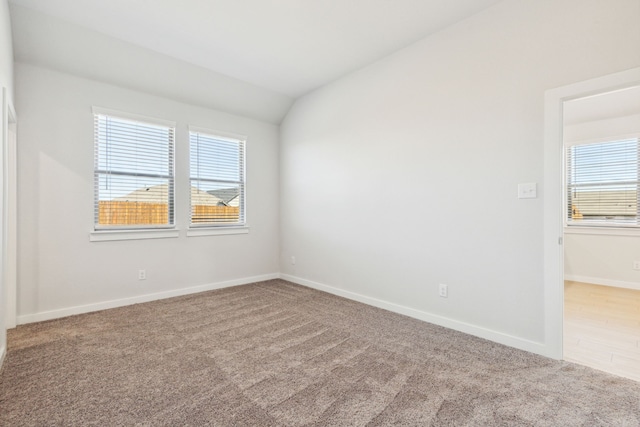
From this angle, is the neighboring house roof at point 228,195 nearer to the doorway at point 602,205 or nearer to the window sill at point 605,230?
the doorway at point 602,205

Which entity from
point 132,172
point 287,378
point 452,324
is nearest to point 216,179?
point 132,172

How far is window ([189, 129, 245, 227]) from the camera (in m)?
4.21

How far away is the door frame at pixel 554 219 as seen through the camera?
2270mm

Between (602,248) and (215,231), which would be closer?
(215,231)

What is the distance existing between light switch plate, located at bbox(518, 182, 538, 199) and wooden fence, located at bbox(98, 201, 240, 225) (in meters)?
3.74

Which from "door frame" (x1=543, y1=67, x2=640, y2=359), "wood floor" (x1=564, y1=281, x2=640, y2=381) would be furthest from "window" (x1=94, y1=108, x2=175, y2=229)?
"wood floor" (x1=564, y1=281, x2=640, y2=381)

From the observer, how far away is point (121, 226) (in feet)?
11.8

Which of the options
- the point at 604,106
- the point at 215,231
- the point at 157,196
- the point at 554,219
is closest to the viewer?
the point at 554,219

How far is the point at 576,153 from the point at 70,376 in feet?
23.0

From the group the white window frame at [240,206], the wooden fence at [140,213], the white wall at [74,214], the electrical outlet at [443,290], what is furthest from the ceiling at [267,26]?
the electrical outlet at [443,290]

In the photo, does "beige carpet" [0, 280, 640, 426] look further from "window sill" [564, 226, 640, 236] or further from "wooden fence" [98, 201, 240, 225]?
"window sill" [564, 226, 640, 236]

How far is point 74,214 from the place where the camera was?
327cm

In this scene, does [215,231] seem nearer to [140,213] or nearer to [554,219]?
[140,213]

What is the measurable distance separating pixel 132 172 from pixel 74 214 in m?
0.75
